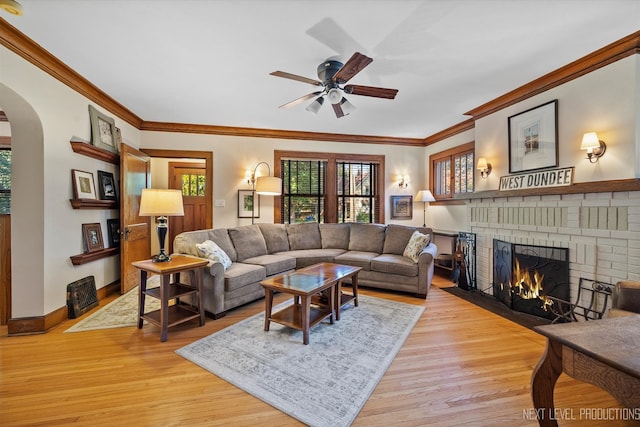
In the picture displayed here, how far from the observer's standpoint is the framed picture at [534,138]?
3.07 m

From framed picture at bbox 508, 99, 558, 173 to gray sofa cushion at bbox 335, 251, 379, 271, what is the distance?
7.32ft

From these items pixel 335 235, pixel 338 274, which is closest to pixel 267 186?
pixel 335 235

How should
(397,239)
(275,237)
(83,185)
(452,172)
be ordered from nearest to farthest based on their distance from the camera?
(83,185) < (397,239) < (275,237) < (452,172)

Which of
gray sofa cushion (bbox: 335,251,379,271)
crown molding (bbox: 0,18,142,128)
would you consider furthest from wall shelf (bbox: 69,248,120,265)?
gray sofa cushion (bbox: 335,251,379,271)

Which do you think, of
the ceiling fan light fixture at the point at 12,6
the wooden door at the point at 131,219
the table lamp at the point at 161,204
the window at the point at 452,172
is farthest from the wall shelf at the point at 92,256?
the window at the point at 452,172

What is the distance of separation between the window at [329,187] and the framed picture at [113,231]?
8.04 ft

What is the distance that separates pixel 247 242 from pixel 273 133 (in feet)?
7.17

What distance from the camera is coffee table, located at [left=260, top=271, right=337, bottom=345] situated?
2.43 metres

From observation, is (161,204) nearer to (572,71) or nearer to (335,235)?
(335,235)

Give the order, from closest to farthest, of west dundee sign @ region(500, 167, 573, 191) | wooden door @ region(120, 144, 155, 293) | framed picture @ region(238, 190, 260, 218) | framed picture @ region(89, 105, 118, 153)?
1. west dundee sign @ region(500, 167, 573, 191)
2. framed picture @ region(89, 105, 118, 153)
3. wooden door @ region(120, 144, 155, 293)
4. framed picture @ region(238, 190, 260, 218)

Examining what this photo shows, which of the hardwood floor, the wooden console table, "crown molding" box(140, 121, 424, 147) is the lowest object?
the hardwood floor

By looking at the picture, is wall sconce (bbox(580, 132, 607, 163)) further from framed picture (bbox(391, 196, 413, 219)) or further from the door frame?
the door frame

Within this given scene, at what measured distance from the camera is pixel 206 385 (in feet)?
6.21

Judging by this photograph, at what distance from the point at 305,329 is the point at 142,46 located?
2.88 m
